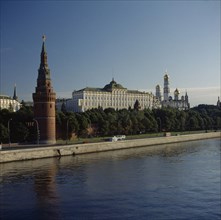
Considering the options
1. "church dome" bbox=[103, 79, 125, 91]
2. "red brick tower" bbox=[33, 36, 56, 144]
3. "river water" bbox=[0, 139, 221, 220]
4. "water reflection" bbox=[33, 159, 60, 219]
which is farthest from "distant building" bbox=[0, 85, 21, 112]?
"water reflection" bbox=[33, 159, 60, 219]

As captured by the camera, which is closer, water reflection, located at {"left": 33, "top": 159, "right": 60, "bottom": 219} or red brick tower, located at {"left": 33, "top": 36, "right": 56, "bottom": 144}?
water reflection, located at {"left": 33, "top": 159, "right": 60, "bottom": 219}

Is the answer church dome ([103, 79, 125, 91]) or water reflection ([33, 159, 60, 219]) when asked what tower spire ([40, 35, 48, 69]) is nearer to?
water reflection ([33, 159, 60, 219])

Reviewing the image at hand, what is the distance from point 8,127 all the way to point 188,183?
33.7 meters

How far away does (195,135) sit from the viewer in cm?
8994

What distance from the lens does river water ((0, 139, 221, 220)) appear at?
24.5 meters

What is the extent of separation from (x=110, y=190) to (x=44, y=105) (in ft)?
118

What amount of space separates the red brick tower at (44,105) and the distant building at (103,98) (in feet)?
255

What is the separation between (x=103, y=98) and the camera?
147375mm

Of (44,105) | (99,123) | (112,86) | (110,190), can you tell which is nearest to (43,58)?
(44,105)

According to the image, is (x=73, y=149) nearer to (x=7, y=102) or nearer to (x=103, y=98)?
(x=7, y=102)

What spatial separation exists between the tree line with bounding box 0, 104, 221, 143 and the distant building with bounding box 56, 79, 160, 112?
40199 mm

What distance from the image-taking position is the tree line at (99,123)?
62.5 m

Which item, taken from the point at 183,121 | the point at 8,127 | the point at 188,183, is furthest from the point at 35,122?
the point at 183,121

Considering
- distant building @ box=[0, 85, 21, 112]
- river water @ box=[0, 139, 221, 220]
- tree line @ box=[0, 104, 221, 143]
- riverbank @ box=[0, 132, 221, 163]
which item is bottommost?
river water @ box=[0, 139, 221, 220]
